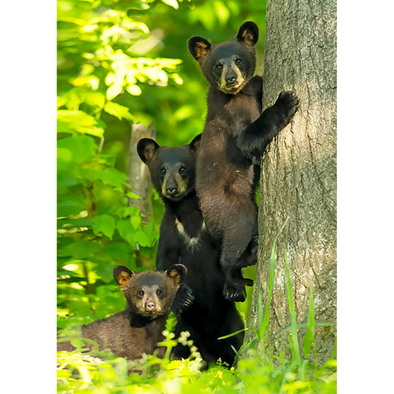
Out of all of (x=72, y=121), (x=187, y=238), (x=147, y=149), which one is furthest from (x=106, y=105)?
(x=187, y=238)

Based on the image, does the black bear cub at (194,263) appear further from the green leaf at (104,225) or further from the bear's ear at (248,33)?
the bear's ear at (248,33)

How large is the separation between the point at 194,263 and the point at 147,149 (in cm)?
131

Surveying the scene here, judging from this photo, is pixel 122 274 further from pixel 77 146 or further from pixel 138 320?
pixel 77 146

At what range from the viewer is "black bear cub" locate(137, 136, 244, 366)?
477 cm

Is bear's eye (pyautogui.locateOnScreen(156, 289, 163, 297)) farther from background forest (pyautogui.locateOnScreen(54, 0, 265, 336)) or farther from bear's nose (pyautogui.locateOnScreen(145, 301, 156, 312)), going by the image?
background forest (pyautogui.locateOnScreen(54, 0, 265, 336))

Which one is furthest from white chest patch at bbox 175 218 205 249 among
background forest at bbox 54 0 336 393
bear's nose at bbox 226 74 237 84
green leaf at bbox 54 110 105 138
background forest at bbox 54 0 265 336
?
bear's nose at bbox 226 74 237 84

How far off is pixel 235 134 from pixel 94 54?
2.81 metres

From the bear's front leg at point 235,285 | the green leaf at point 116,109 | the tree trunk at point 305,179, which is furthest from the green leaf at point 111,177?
the tree trunk at point 305,179

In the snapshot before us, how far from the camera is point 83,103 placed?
6.27 meters

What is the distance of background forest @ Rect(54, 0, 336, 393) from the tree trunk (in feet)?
5.34

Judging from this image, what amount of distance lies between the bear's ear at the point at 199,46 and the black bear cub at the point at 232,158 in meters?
0.14

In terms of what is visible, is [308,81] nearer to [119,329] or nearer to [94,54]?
[119,329]

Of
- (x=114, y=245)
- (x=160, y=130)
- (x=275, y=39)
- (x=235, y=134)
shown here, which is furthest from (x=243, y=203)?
Answer: (x=160, y=130)

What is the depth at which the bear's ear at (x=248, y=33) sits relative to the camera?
4.21 m
